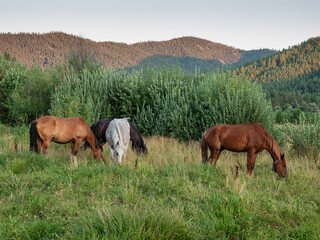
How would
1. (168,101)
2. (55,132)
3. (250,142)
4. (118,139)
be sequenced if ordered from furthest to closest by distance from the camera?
(168,101) < (55,132) < (118,139) < (250,142)

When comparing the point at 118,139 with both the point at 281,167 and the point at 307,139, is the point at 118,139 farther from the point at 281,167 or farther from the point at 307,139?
the point at 307,139

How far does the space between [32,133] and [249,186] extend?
5.60m

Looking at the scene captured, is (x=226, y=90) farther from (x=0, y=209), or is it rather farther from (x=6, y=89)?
(x=6, y=89)

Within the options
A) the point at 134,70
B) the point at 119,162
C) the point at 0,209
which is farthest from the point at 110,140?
the point at 134,70

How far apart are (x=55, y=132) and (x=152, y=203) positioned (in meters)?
4.19

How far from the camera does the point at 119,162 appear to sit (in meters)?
6.83

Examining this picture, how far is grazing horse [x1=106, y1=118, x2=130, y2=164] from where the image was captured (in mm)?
6980

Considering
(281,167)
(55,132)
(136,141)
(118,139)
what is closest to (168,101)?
(136,141)

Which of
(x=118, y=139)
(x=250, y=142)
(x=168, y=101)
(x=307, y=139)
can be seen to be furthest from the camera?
(x=168, y=101)

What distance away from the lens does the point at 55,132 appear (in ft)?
23.5

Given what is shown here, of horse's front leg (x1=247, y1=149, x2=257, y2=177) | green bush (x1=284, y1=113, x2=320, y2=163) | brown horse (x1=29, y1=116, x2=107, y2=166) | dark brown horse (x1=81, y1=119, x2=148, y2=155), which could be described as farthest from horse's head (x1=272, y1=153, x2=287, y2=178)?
brown horse (x1=29, y1=116, x2=107, y2=166)

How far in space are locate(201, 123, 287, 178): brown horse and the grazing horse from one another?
92.6 inches

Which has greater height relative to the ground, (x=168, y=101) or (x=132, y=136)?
(x=168, y=101)

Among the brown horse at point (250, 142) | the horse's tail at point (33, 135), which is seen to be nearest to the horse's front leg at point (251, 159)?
the brown horse at point (250, 142)
